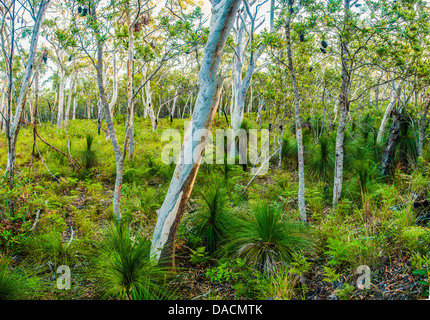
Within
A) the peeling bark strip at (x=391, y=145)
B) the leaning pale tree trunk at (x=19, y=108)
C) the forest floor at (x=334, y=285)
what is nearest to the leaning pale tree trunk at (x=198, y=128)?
the forest floor at (x=334, y=285)

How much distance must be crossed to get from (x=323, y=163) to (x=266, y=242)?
475 cm

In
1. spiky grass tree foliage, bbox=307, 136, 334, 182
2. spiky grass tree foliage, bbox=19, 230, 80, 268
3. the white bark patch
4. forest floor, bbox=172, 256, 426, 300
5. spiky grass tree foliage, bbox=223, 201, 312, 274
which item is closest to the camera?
forest floor, bbox=172, 256, 426, 300

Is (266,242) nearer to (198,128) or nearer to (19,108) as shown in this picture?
(198,128)

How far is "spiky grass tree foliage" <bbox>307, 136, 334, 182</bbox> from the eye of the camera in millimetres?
7211

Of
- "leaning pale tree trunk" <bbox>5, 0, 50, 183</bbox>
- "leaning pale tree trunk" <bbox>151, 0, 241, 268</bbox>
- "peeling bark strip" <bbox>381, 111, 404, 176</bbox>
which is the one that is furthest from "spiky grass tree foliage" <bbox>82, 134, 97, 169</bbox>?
"peeling bark strip" <bbox>381, 111, 404, 176</bbox>

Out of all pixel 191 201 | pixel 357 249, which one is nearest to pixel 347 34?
pixel 357 249

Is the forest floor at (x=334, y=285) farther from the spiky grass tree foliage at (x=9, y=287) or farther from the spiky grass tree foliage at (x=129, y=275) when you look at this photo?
the spiky grass tree foliage at (x=9, y=287)

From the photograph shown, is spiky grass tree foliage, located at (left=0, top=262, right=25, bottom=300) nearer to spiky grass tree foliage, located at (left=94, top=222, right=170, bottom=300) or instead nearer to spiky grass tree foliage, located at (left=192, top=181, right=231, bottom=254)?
spiky grass tree foliage, located at (left=94, top=222, right=170, bottom=300)

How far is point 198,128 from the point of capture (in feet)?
9.80

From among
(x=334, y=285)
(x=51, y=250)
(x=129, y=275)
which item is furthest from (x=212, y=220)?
(x=51, y=250)

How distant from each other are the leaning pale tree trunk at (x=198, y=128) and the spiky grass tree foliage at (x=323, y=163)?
5.30 m

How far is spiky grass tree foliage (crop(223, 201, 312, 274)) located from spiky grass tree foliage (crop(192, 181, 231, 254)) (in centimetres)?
32
